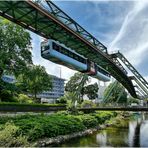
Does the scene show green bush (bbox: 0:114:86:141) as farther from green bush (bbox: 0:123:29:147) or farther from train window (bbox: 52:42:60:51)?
train window (bbox: 52:42:60:51)

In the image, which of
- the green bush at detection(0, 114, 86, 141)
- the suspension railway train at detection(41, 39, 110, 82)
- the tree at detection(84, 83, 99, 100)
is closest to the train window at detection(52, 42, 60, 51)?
the suspension railway train at detection(41, 39, 110, 82)

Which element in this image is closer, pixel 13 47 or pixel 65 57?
pixel 65 57

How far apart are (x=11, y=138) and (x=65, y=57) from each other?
55.6ft

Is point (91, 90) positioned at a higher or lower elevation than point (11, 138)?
higher

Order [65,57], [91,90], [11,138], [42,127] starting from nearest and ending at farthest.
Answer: [11,138] < [42,127] < [65,57] < [91,90]

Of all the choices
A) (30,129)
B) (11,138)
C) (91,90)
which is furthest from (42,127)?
(91,90)

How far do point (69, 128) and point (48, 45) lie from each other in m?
11.7

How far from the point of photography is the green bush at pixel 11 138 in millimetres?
24031

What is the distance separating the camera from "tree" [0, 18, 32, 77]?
45.2 metres

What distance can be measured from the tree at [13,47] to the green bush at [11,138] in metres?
19.8

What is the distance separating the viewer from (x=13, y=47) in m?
46.5

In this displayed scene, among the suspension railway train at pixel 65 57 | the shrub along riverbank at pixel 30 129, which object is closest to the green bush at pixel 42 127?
the shrub along riverbank at pixel 30 129

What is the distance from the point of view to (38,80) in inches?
2736

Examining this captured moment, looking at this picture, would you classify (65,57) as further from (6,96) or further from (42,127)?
(6,96)
